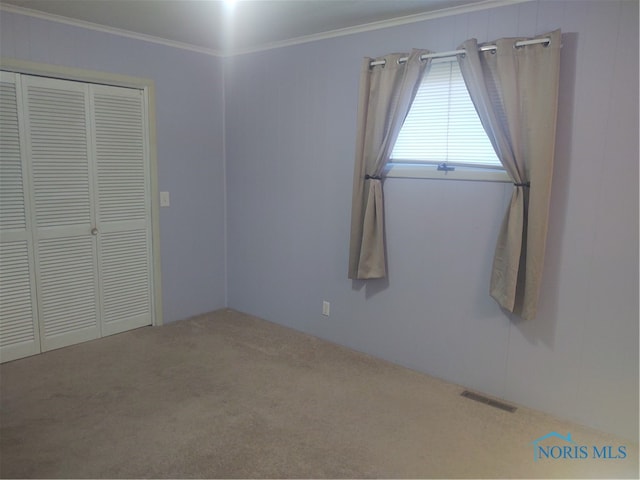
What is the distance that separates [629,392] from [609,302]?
464mm

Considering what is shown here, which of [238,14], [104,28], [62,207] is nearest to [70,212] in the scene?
[62,207]

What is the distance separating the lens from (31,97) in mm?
3010

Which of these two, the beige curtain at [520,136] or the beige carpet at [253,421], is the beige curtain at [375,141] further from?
the beige carpet at [253,421]

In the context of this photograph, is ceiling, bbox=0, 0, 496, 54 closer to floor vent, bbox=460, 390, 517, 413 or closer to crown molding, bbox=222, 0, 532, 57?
crown molding, bbox=222, 0, 532, 57

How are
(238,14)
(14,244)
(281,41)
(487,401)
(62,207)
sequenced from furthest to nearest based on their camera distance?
(281,41) < (62,207) < (14,244) < (238,14) < (487,401)

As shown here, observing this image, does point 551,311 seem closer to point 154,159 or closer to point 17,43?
point 154,159

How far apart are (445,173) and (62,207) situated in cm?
260

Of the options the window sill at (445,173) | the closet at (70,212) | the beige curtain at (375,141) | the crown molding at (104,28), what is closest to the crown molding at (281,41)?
the crown molding at (104,28)

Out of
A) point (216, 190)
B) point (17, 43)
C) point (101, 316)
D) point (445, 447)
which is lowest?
point (445, 447)

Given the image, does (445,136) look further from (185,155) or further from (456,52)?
(185,155)

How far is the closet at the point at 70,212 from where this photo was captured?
3.02 metres

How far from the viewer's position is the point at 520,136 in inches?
96.7

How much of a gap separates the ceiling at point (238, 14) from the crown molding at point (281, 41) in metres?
0.01

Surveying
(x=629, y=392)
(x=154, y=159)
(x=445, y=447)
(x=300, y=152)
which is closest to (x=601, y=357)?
(x=629, y=392)
